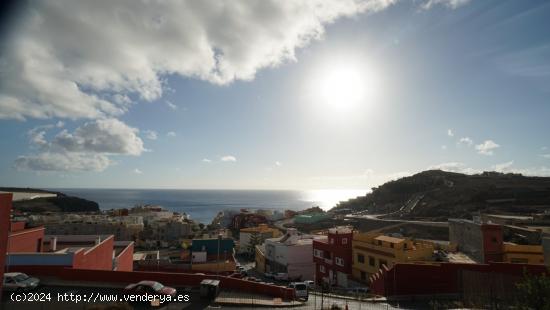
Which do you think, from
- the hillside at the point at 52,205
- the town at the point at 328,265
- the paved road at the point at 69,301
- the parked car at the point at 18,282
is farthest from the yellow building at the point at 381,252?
the hillside at the point at 52,205

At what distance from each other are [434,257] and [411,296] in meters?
11.1

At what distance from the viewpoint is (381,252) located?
3388cm

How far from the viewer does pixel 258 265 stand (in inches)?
2162

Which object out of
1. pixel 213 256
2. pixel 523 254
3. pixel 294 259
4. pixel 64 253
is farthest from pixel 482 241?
pixel 213 256

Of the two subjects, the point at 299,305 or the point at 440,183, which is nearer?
the point at 299,305

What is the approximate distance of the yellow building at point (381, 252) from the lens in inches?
1261

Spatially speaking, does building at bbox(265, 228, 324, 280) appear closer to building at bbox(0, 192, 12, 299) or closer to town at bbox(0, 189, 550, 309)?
town at bbox(0, 189, 550, 309)

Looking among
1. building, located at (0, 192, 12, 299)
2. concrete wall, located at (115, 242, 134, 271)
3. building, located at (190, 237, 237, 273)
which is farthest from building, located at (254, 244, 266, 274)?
building, located at (0, 192, 12, 299)

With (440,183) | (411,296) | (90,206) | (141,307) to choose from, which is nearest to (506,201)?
(440,183)

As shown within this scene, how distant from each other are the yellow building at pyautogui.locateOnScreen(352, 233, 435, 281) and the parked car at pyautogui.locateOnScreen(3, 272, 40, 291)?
2687cm

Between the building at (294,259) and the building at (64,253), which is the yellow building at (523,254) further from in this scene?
the building at (64,253)

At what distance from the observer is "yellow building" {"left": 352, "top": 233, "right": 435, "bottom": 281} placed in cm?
3203

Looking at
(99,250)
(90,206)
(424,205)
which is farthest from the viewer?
(90,206)

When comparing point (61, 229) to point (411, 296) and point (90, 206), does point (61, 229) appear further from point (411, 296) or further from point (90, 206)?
point (90, 206)
